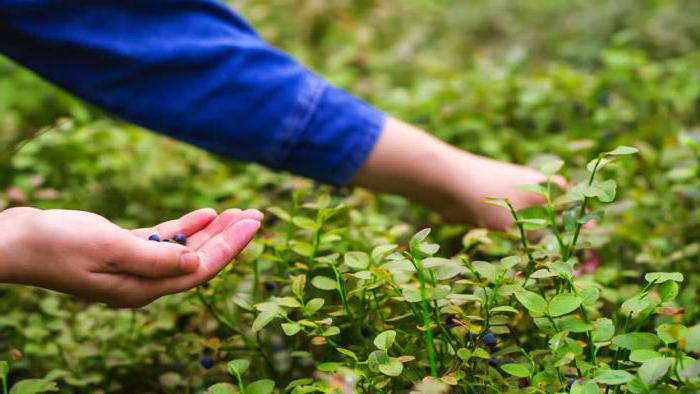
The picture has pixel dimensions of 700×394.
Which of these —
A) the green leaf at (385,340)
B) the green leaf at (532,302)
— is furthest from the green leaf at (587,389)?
the green leaf at (385,340)

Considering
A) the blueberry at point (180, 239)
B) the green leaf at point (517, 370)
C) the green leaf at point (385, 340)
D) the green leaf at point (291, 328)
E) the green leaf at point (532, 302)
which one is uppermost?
the green leaf at point (532, 302)

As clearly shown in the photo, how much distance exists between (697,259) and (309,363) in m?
0.84

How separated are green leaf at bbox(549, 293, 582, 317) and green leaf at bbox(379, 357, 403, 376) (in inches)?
7.5

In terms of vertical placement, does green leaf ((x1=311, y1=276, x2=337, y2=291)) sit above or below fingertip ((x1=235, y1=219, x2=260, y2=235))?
below

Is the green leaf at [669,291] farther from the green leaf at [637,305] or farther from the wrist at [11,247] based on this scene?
the wrist at [11,247]

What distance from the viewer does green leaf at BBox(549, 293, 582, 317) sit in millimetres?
879

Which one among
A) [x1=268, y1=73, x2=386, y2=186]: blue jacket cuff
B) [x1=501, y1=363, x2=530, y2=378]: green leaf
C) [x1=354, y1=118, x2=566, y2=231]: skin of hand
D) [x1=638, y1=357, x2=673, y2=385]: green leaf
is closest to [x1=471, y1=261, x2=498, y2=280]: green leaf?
[x1=501, y1=363, x2=530, y2=378]: green leaf

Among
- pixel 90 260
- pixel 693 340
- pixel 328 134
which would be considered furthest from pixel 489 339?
pixel 328 134

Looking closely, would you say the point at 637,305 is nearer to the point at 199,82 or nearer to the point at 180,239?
the point at 180,239

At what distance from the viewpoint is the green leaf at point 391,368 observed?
0.86 meters

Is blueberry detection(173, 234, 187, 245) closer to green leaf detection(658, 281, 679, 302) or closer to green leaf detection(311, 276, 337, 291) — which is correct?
green leaf detection(311, 276, 337, 291)

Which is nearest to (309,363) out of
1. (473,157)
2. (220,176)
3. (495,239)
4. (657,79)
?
(495,239)

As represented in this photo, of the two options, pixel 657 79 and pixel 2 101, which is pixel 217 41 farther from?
pixel 657 79

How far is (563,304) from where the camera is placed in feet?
2.92
